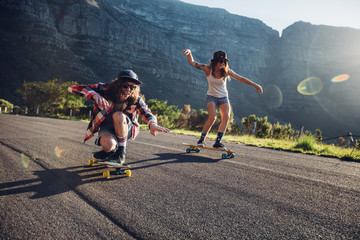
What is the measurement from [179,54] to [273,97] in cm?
5851

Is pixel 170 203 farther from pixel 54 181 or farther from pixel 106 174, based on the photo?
pixel 54 181

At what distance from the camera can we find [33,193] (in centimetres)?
200

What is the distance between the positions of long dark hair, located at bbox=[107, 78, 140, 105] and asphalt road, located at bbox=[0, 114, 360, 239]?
99 cm

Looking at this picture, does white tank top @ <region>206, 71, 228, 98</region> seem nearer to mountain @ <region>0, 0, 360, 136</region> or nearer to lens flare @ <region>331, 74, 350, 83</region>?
mountain @ <region>0, 0, 360, 136</region>

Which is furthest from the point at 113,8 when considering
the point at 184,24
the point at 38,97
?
the point at 38,97

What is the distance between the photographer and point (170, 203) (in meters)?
1.96

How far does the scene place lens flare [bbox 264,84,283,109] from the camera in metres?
124

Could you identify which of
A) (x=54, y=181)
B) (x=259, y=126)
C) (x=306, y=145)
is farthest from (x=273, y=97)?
(x=54, y=181)

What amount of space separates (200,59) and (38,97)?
102 m

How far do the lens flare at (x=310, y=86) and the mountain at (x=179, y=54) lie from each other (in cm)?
79

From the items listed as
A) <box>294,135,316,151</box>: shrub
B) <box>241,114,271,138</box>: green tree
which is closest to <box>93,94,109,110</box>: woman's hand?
<box>294,135,316,151</box>: shrub

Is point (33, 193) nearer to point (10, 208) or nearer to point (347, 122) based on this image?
point (10, 208)

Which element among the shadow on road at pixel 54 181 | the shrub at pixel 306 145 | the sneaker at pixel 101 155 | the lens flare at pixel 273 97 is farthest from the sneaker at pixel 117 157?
the lens flare at pixel 273 97

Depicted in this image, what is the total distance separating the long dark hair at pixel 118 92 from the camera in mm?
2857
